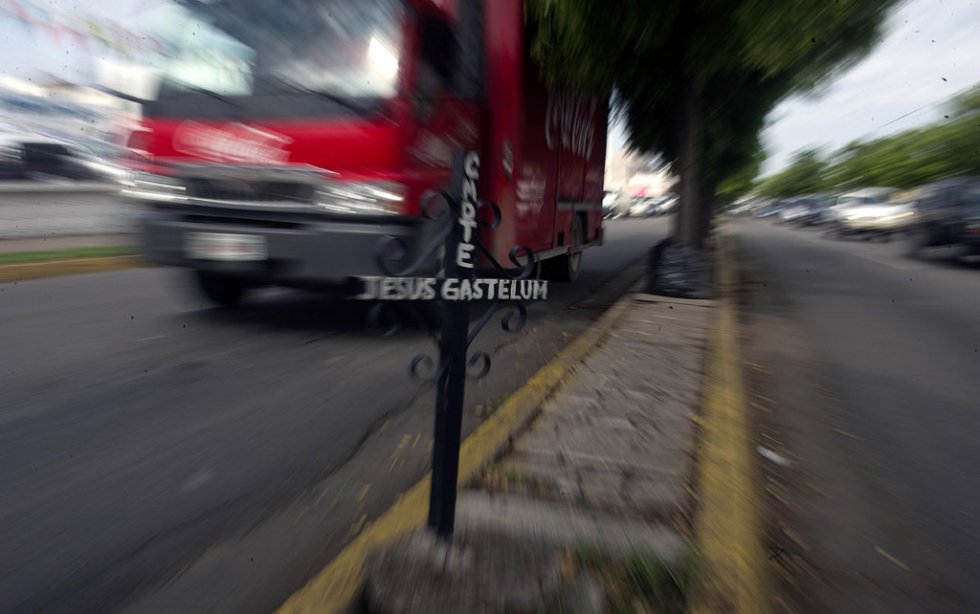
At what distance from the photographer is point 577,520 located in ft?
7.70

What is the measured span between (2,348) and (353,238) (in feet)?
8.48

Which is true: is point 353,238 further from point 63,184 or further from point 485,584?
point 63,184

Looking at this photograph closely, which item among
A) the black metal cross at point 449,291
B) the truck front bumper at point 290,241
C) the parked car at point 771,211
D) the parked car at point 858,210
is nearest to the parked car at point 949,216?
the parked car at point 858,210

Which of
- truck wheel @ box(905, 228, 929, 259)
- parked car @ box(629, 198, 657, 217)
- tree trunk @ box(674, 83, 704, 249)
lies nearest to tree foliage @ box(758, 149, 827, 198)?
parked car @ box(629, 198, 657, 217)

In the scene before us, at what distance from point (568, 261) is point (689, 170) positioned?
6.74 ft

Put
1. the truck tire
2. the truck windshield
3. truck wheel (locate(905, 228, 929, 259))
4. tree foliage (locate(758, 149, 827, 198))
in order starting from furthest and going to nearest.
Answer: tree foliage (locate(758, 149, 827, 198)) → truck wheel (locate(905, 228, 929, 259)) → the truck tire → the truck windshield

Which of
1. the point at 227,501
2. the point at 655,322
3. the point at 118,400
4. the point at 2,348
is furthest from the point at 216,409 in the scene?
the point at 655,322

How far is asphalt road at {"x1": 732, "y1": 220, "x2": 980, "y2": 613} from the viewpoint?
7.63 feet

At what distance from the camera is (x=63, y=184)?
13344 mm

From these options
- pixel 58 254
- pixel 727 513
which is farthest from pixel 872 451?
pixel 58 254

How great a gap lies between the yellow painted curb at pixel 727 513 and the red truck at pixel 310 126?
7.68ft

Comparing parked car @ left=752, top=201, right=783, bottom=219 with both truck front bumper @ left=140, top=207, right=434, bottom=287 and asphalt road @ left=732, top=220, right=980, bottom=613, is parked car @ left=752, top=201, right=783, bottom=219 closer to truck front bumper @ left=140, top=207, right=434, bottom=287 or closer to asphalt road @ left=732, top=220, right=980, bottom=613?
asphalt road @ left=732, top=220, right=980, bottom=613

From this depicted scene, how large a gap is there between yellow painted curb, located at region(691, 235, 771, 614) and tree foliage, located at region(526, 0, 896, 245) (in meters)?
2.98

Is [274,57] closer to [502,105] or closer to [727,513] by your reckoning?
[502,105]
